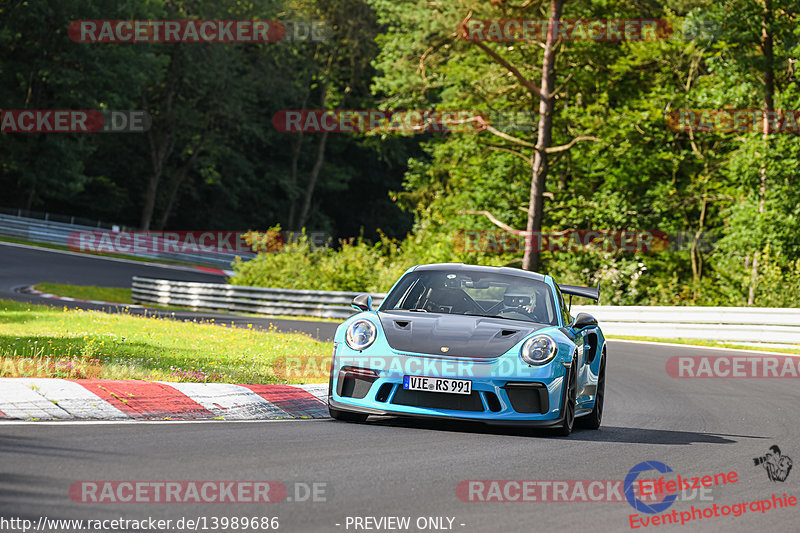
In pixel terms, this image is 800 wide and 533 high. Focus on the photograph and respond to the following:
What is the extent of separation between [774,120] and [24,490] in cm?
2669

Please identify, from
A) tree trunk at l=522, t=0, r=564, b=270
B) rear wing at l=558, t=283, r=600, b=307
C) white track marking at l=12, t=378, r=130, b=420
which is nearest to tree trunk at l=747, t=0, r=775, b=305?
tree trunk at l=522, t=0, r=564, b=270

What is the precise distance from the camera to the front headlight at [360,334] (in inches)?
346

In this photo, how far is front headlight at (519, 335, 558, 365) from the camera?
8523 mm

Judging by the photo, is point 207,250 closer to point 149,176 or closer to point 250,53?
point 149,176

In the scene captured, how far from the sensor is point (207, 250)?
180 ft

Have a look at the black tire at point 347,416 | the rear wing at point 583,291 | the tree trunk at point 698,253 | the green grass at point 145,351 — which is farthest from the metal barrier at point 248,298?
the black tire at point 347,416

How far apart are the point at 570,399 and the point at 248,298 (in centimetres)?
2280

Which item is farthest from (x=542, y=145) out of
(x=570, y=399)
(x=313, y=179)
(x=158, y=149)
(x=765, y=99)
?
(x=313, y=179)

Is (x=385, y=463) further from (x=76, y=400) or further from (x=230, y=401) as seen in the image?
(x=76, y=400)

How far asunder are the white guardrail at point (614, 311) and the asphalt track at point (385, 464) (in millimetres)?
6067

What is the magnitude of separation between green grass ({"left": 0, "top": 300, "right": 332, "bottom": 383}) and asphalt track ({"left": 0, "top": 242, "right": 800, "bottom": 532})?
7.13ft

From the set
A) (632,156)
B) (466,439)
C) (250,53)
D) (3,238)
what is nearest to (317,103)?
(250,53)

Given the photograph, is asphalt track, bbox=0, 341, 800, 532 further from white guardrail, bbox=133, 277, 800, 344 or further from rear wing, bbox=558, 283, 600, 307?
white guardrail, bbox=133, 277, 800, 344

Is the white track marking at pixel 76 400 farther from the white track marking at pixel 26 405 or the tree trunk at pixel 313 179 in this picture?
the tree trunk at pixel 313 179
